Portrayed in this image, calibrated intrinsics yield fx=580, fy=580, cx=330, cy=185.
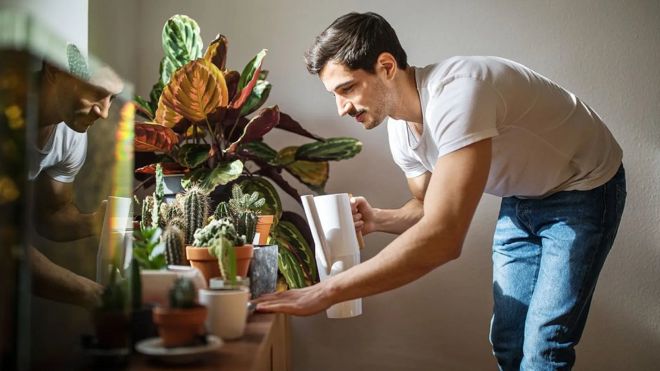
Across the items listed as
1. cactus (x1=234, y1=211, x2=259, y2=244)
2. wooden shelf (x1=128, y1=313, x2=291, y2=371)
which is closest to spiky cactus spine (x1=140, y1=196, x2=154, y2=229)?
cactus (x1=234, y1=211, x2=259, y2=244)

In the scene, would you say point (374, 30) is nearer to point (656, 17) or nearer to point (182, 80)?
point (182, 80)

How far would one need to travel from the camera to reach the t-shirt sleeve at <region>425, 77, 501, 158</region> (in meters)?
1.19

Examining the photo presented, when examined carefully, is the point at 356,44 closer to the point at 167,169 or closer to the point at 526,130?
the point at 526,130

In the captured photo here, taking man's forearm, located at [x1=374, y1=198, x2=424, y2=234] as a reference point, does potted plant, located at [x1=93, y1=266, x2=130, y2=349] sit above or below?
below

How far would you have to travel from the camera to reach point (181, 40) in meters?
1.85

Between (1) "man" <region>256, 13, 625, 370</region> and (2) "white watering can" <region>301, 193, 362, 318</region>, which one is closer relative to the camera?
(1) "man" <region>256, 13, 625, 370</region>

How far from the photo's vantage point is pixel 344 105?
1.52 metres

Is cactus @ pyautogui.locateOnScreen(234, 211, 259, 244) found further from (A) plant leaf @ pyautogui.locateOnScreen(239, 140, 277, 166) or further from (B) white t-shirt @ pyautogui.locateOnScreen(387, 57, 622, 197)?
(A) plant leaf @ pyautogui.locateOnScreen(239, 140, 277, 166)

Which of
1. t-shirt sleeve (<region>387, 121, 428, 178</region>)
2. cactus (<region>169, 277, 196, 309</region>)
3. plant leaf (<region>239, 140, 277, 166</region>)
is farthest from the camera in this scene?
plant leaf (<region>239, 140, 277, 166</region>)

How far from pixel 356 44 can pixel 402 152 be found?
1.28ft

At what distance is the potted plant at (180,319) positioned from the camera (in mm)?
662

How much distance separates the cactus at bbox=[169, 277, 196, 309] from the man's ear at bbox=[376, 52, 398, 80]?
0.93m

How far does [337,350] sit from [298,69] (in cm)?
108

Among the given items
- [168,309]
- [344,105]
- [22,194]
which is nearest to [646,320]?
[344,105]
